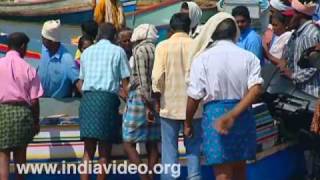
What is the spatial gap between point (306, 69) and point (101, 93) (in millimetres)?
1900

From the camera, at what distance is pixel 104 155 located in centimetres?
690

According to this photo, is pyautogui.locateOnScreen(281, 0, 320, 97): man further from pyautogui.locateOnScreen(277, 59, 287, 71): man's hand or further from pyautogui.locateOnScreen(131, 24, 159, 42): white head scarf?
pyautogui.locateOnScreen(131, 24, 159, 42): white head scarf

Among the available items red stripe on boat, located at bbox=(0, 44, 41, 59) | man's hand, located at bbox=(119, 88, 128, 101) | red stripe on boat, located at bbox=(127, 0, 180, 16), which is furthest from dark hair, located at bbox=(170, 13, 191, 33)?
red stripe on boat, located at bbox=(127, 0, 180, 16)

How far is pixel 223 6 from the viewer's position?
9977 mm

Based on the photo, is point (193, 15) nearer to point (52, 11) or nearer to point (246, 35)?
point (246, 35)

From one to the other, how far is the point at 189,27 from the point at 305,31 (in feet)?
3.75

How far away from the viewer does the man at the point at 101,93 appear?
22.3ft

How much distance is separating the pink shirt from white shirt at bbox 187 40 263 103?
62.3 inches

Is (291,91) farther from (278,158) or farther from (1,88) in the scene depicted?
(1,88)

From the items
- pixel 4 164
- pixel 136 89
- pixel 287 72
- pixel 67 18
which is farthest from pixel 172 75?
pixel 67 18

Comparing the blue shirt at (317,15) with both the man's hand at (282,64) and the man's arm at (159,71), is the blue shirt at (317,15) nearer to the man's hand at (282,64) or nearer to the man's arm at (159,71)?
the man's hand at (282,64)

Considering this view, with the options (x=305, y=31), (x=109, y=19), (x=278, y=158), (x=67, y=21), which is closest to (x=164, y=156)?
(x=278, y=158)

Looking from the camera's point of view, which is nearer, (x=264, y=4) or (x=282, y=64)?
(x=282, y=64)

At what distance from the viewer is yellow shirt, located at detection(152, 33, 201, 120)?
6605mm
